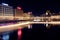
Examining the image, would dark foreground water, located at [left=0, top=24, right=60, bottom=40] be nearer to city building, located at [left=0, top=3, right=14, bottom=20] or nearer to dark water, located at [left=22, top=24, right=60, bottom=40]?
dark water, located at [left=22, top=24, right=60, bottom=40]

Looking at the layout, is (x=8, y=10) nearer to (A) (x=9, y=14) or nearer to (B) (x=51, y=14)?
(A) (x=9, y=14)

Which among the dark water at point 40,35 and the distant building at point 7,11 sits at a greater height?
the distant building at point 7,11

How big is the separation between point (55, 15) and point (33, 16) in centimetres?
1207

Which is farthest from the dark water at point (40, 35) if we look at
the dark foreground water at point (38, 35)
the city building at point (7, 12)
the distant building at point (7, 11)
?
the city building at point (7, 12)

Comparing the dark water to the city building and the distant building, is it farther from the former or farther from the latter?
the city building

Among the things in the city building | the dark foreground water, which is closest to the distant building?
the city building

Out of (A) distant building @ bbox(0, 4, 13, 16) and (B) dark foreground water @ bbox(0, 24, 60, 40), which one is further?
(A) distant building @ bbox(0, 4, 13, 16)

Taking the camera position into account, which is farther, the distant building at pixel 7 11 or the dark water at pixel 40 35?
the distant building at pixel 7 11

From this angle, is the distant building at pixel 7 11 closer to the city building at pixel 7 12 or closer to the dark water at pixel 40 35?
the city building at pixel 7 12

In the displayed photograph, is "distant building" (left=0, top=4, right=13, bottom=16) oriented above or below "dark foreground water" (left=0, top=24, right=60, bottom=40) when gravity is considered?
above

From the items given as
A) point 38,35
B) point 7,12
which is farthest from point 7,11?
point 38,35

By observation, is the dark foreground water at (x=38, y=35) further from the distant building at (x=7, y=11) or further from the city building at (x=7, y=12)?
the city building at (x=7, y=12)

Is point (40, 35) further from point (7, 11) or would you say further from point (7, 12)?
point (7, 11)

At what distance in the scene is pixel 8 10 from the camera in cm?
7875
